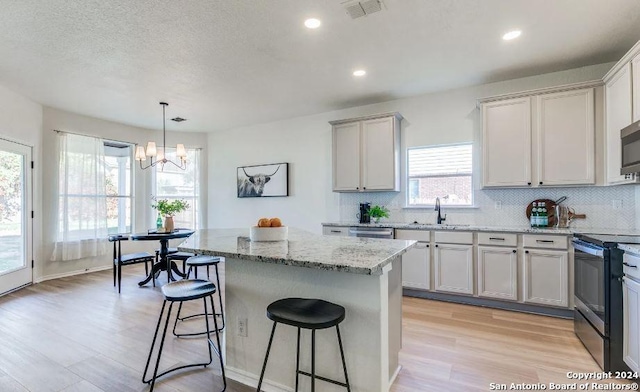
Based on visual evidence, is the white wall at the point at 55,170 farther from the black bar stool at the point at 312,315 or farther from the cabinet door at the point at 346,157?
the black bar stool at the point at 312,315

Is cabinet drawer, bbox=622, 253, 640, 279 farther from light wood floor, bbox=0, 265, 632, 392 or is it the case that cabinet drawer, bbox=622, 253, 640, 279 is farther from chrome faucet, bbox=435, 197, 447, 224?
chrome faucet, bbox=435, 197, 447, 224

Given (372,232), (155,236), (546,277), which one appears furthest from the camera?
(155,236)

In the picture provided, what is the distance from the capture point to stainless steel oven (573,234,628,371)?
2.20 m

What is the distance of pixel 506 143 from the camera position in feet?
12.2

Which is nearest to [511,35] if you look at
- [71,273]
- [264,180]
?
[264,180]

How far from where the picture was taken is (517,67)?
3553mm

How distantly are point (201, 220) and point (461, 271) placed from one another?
5206mm

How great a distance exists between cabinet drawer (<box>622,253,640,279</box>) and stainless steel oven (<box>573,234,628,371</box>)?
0.16 ft

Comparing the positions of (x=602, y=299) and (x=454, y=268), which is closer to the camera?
(x=602, y=299)

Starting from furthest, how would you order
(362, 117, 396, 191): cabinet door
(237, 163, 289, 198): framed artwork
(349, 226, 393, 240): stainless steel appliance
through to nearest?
(237, 163, 289, 198): framed artwork
(362, 117, 396, 191): cabinet door
(349, 226, 393, 240): stainless steel appliance

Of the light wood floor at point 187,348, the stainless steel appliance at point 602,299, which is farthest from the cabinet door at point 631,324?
the light wood floor at point 187,348

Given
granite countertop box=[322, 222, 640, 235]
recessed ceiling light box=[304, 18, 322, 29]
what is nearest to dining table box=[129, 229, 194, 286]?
granite countertop box=[322, 222, 640, 235]

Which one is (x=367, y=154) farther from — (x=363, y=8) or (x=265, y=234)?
(x=265, y=234)

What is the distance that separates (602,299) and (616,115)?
1.87m
